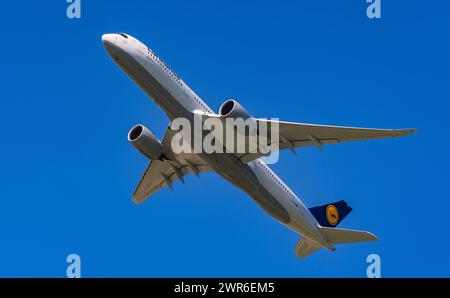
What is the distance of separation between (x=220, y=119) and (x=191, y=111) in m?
1.92

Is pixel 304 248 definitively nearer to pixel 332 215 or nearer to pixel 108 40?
pixel 332 215

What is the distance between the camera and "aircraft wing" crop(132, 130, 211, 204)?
36562mm

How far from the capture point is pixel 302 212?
121ft

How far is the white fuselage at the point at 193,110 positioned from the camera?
103 feet

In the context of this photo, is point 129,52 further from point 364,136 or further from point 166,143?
point 364,136

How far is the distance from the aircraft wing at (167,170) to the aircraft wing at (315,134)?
4.57m

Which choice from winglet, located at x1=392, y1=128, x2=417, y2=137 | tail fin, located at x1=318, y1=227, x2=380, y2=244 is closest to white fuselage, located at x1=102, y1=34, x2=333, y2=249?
tail fin, located at x1=318, y1=227, x2=380, y2=244

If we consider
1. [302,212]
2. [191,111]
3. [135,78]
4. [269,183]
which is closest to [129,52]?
[135,78]

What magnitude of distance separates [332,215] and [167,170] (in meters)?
10.6

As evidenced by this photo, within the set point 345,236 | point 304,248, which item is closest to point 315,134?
point 345,236

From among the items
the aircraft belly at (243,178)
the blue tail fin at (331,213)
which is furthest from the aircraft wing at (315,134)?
the blue tail fin at (331,213)

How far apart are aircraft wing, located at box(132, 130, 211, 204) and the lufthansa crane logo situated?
8.15 meters

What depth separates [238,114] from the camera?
30.8 meters

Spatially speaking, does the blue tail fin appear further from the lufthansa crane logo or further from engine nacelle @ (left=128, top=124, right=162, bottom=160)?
engine nacelle @ (left=128, top=124, right=162, bottom=160)
